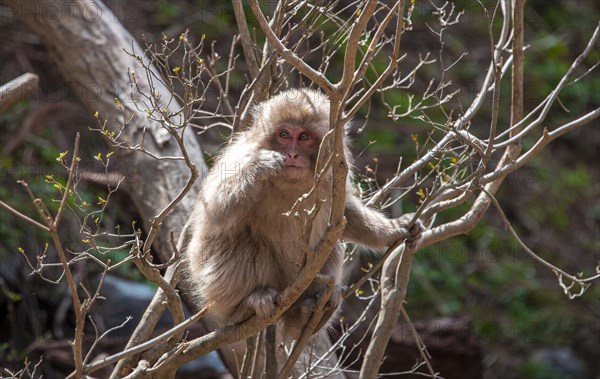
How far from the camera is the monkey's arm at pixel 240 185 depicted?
4.34m

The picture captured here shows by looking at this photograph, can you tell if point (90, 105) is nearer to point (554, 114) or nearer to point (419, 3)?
point (419, 3)

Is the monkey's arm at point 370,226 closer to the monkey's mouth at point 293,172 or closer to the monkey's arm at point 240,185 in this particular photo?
the monkey's mouth at point 293,172

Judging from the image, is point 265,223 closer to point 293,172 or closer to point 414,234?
point 293,172

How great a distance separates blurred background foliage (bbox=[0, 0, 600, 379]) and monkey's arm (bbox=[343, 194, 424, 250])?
10.6 ft

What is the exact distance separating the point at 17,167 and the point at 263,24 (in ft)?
18.1

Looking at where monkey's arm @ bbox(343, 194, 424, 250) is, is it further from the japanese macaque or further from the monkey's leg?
the monkey's leg

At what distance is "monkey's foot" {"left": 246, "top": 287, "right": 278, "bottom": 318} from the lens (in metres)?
4.34

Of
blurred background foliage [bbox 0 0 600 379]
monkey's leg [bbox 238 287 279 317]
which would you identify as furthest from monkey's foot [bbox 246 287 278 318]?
blurred background foliage [bbox 0 0 600 379]

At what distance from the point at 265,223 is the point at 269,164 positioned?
0.50 meters

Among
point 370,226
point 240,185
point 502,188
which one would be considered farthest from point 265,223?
point 502,188

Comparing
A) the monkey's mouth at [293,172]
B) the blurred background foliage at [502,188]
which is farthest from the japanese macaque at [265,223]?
the blurred background foliage at [502,188]

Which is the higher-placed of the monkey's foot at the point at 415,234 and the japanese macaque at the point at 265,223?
the japanese macaque at the point at 265,223

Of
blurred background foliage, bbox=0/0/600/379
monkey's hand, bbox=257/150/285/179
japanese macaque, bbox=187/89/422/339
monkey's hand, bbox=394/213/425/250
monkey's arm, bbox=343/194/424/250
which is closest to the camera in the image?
monkey's hand, bbox=257/150/285/179

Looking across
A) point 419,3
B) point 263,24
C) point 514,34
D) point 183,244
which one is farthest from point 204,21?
point 263,24
